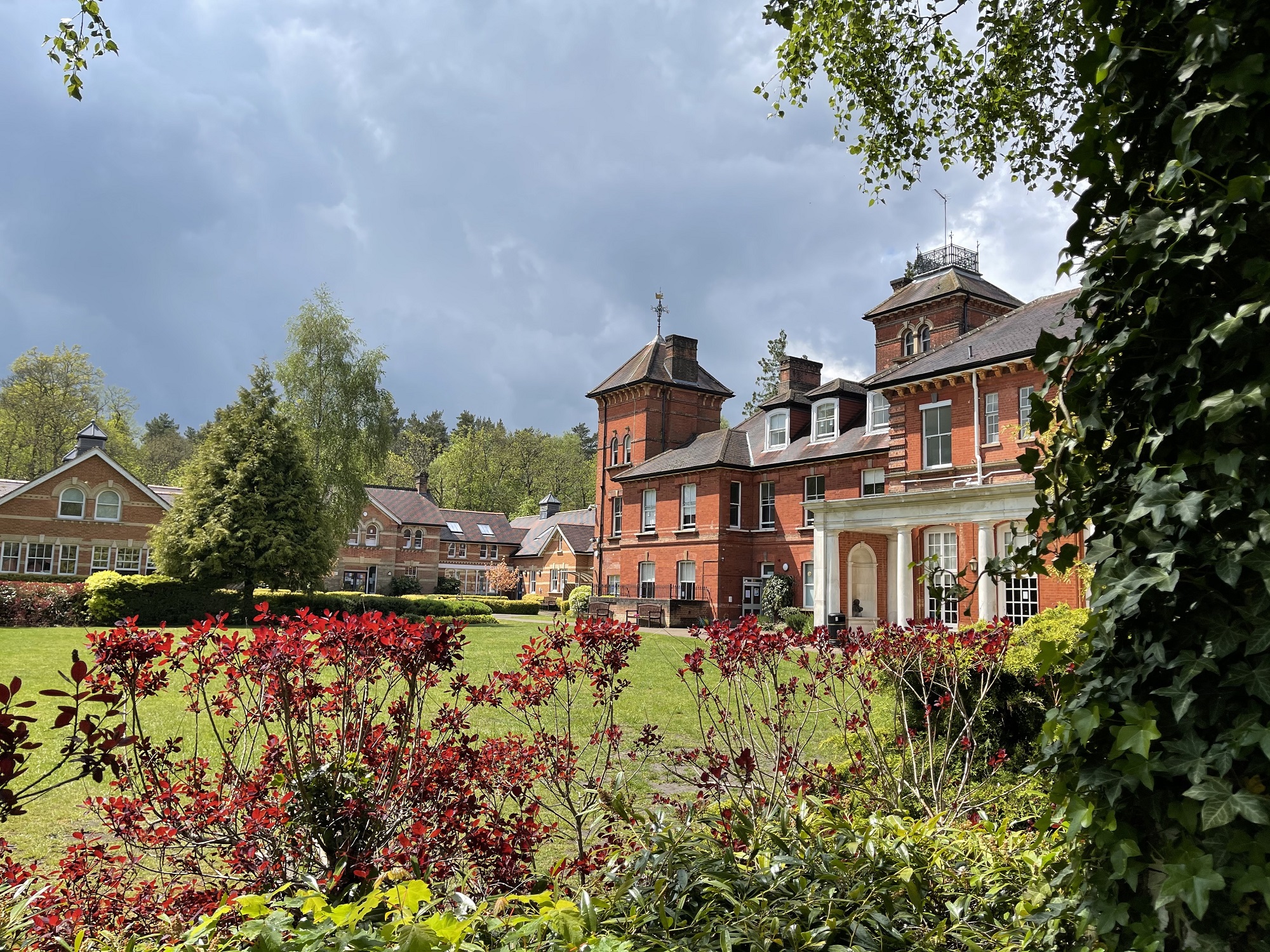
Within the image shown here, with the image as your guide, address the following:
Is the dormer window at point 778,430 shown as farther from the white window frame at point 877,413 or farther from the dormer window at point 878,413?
the dormer window at point 878,413

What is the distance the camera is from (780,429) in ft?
116

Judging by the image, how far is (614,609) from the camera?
124ft

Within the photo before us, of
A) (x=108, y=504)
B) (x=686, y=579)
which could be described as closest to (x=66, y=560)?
(x=108, y=504)

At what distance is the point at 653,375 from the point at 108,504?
2908cm

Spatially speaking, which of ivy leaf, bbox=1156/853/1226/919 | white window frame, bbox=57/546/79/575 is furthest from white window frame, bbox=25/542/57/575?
ivy leaf, bbox=1156/853/1226/919

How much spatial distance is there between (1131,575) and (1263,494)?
12.9 inches

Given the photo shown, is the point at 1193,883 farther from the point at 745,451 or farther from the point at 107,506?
the point at 107,506

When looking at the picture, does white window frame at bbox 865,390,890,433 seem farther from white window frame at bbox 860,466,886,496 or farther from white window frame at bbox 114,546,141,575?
white window frame at bbox 114,546,141,575

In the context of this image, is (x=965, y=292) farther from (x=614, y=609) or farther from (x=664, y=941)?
(x=664, y=941)

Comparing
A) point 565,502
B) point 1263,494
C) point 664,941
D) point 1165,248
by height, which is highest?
point 565,502

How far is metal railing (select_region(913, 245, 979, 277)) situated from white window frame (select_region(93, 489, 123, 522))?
137ft

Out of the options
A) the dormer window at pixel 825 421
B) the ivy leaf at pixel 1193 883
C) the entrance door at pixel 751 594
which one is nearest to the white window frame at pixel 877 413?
the dormer window at pixel 825 421

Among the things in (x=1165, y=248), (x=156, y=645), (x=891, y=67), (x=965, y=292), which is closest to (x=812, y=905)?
(x=1165, y=248)

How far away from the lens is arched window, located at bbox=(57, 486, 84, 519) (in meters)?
39.5
